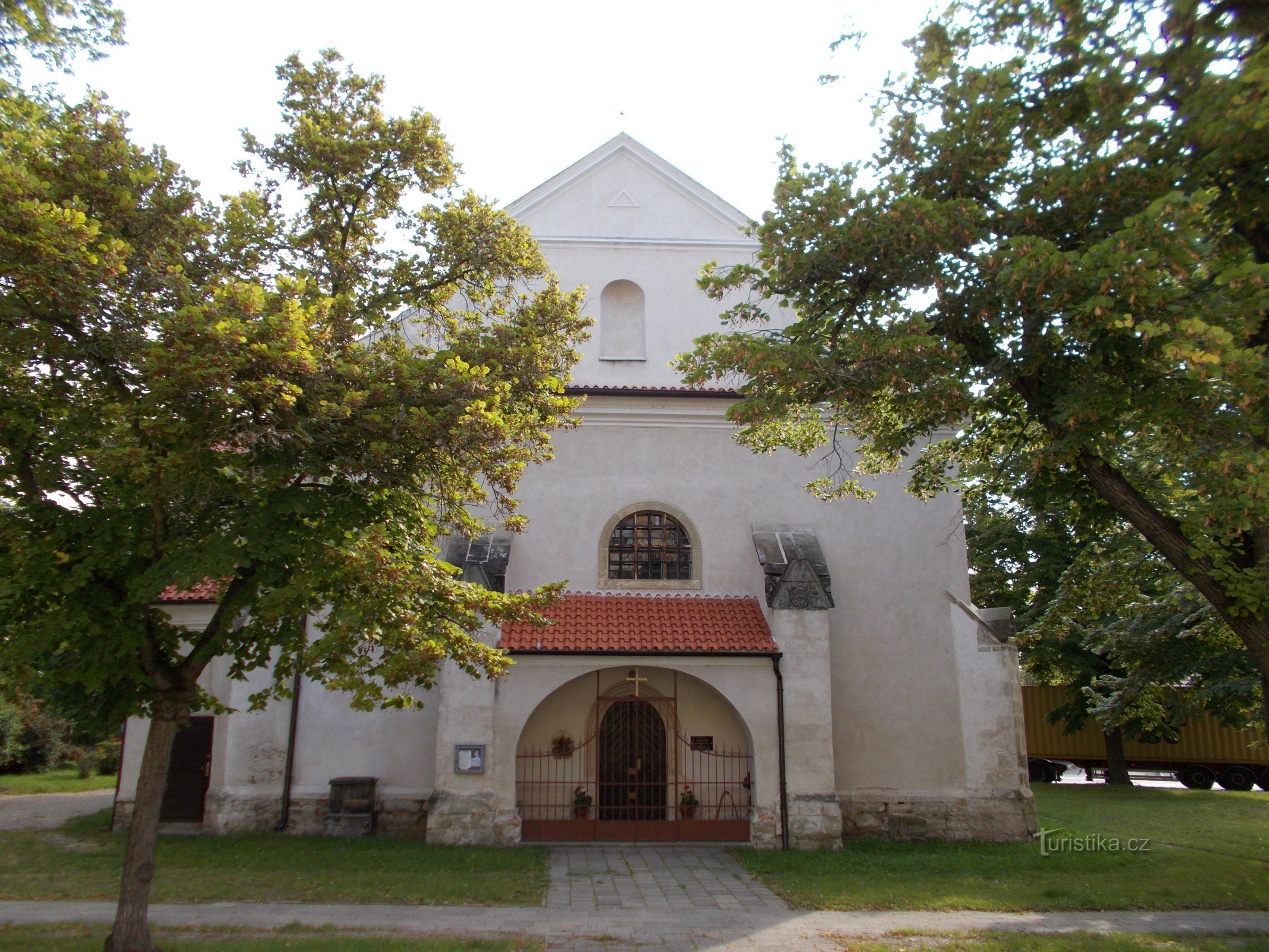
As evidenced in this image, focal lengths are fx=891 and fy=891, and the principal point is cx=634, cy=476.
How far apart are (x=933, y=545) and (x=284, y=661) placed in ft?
36.9

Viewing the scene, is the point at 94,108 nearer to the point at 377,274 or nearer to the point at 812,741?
the point at 377,274

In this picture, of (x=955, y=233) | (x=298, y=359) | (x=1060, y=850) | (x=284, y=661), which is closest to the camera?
(x=298, y=359)

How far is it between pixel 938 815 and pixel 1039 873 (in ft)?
8.22

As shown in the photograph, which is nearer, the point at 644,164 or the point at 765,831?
the point at 765,831

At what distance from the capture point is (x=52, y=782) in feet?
74.2

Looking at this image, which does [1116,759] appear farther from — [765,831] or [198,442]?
[198,442]

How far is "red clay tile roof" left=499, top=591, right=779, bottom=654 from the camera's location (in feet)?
44.6

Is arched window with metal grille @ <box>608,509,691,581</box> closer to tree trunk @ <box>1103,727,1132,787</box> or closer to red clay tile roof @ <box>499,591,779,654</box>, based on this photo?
red clay tile roof @ <box>499,591,779,654</box>

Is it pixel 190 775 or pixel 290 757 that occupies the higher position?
pixel 290 757

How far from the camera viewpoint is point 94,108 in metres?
8.09

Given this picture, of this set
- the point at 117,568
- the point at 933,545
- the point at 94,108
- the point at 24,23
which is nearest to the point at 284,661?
the point at 117,568

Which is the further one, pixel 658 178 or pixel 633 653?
pixel 658 178

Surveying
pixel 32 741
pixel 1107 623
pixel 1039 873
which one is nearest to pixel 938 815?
pixel 1039 873

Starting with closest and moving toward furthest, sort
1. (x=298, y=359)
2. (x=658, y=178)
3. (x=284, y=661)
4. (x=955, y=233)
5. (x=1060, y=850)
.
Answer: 1. (x=298, y=359)
2. (x=284, y=661)
3. (x=955, y=233)
4. (x=1060, y=850)
5. (x=658, y=178)
